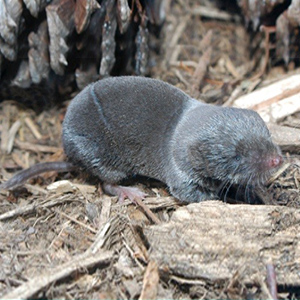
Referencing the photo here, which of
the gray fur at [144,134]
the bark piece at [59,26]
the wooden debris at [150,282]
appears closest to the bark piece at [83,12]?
the bark piece at [59,26]

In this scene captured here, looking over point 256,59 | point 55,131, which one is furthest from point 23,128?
point 256,59

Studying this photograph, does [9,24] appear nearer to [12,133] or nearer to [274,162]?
[12,133]

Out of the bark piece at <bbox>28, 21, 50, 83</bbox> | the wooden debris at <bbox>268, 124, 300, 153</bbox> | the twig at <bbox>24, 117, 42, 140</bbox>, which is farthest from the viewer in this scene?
the twig at <bbox>24, 117, 42, 140</bbox>

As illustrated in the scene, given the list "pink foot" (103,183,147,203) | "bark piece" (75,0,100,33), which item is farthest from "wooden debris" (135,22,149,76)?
"pink foot" (103,183,147,203)

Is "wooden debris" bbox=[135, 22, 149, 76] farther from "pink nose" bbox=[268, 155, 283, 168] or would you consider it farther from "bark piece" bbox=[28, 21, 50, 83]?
A: "pink nose" bbox=[268, 155, 283, 168]

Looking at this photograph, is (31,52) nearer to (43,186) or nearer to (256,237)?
(43,186)

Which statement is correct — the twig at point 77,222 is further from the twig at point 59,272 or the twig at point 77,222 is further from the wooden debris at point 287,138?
the wooden debris at point 287,138
